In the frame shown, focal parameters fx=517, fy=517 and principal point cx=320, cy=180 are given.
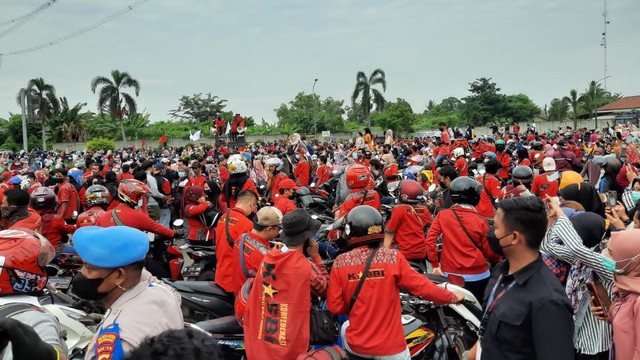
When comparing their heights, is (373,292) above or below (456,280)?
above

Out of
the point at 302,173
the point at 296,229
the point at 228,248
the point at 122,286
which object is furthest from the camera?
the point at 302,173

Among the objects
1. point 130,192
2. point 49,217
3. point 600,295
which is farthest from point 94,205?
point 600,295

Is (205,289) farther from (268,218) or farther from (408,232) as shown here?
(408,232)

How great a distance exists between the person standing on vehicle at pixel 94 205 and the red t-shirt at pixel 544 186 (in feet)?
21.1

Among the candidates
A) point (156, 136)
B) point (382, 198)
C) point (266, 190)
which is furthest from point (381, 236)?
point (156, 136)

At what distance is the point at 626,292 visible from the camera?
9.88ft

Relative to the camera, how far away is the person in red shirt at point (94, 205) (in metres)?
6.71

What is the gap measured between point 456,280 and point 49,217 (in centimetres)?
530

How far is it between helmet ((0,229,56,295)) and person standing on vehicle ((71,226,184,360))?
66 cm

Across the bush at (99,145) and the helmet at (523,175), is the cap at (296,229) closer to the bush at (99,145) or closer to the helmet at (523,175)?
the helmet at (523,175)

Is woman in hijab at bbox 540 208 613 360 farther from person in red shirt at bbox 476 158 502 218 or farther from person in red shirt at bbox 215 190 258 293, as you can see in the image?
person in red shirt at bbox 476 158 502 218

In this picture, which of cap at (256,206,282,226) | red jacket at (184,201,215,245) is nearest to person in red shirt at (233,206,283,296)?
cap at (256,206,282,226)

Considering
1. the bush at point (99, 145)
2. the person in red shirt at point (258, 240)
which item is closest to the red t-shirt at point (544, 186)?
the person in red shirt at point (258, 240)

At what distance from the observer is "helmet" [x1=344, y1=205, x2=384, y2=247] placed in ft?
12.5
